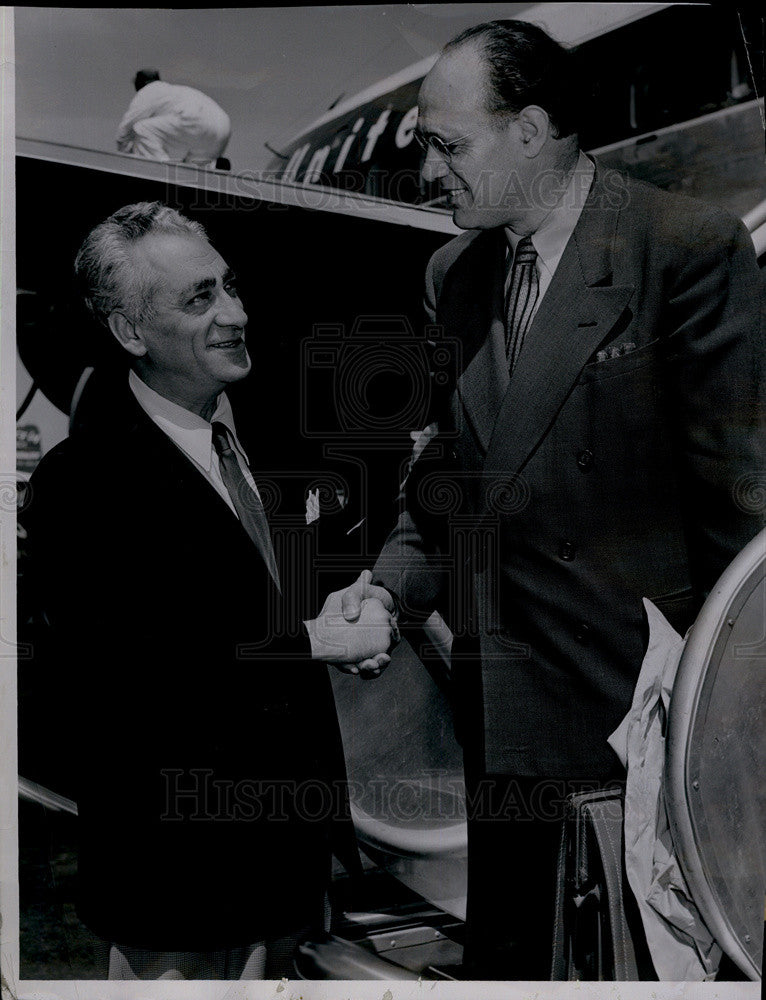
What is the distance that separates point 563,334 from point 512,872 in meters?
1.39

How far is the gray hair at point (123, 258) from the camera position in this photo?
2369mm

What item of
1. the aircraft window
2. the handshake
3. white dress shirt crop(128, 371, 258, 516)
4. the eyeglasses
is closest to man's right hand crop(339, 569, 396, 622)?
the handshake

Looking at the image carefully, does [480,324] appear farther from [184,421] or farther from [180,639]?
[180,639]

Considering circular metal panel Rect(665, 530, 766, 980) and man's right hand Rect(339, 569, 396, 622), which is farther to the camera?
man's right hand Rect(339, 569, 396, 622)

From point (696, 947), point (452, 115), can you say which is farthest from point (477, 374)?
point (696, 947)

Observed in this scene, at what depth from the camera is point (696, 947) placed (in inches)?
92.8

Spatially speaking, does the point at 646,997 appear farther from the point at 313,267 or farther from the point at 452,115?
the point at 452,115

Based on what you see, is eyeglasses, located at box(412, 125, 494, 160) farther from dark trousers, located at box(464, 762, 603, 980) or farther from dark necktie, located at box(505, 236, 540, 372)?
dark trousers, located at box(464, 762, 603, 980)

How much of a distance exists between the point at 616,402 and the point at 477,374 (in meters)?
0.36

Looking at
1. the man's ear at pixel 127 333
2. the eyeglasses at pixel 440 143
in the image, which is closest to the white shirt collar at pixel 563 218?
the eyeglasses at pixel 440 143

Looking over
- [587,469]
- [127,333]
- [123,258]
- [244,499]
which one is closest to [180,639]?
[244,499]

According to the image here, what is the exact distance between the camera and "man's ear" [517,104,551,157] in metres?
2.39

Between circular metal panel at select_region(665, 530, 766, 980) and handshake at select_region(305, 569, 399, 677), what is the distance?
2.42ft

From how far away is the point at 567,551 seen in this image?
2.39 metres
